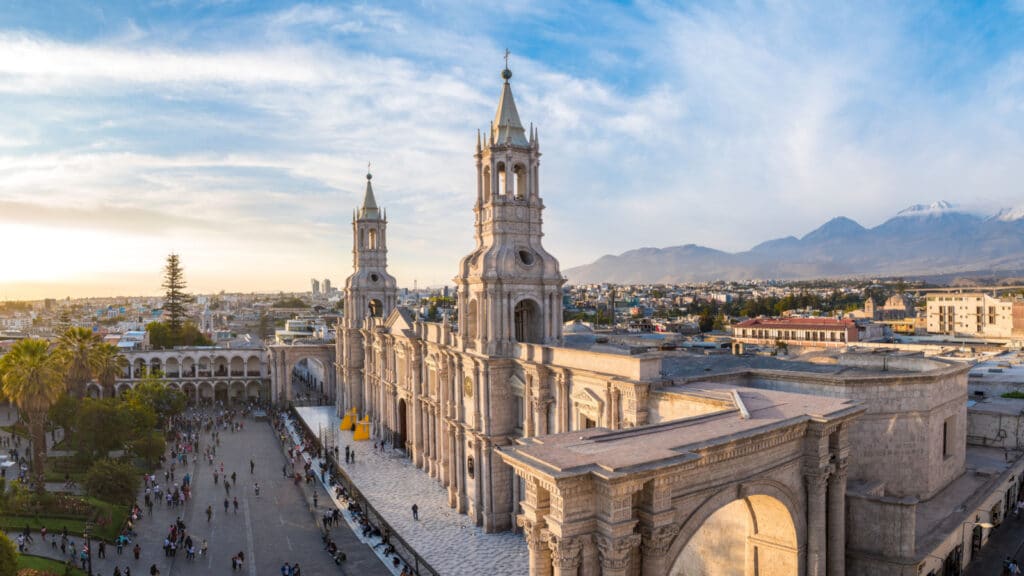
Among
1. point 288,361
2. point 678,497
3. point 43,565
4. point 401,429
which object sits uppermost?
point 678,497

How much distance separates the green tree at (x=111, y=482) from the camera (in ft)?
85.7

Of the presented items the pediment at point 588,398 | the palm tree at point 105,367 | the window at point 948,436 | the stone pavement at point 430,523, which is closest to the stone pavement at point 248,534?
the stone pavement at point 430,523

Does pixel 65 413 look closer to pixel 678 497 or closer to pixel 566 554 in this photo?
pixel 566 554

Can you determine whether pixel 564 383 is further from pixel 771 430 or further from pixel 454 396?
pixel 771 430

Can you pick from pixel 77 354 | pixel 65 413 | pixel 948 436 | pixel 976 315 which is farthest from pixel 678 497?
pixel 976 315

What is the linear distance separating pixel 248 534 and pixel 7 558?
10.2m

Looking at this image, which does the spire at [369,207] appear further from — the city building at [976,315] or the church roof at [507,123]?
the city building at [976,315]

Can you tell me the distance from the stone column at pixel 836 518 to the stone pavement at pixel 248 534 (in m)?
14.9

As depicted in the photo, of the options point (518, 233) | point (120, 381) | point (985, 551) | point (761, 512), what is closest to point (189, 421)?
point (120, 381)

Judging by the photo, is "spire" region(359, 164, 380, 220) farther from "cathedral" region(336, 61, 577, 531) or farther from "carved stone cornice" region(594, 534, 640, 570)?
"carved stone cornice" region(594, 534, 640, 570)

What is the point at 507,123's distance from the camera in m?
26.7

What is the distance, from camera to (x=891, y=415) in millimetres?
19641

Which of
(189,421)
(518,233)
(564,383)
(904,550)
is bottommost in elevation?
(189,421)

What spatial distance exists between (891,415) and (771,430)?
9.39 m
